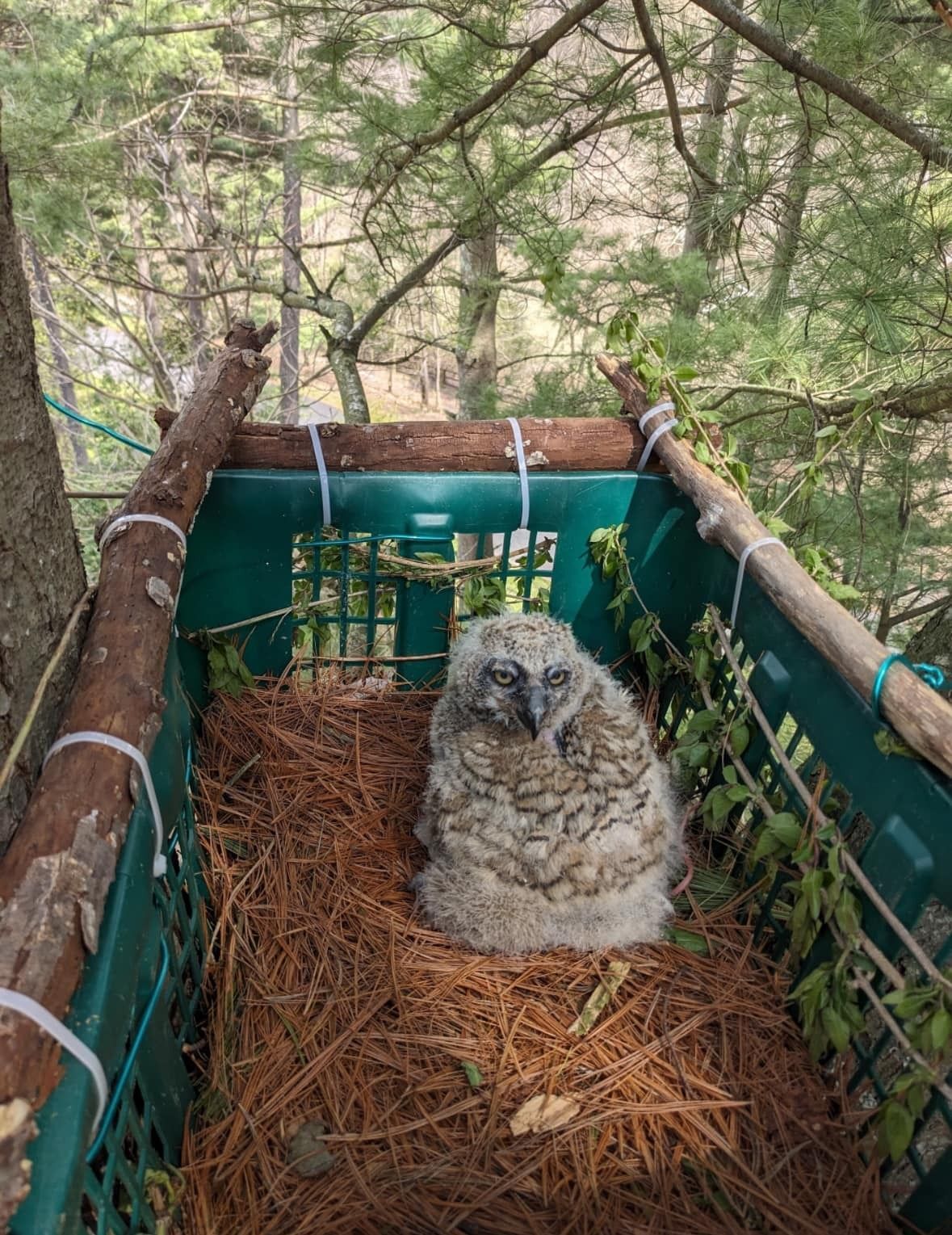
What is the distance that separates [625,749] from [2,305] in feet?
5.00

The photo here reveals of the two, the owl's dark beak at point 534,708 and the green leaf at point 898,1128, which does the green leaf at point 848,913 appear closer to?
the green leaf at point 898,1128

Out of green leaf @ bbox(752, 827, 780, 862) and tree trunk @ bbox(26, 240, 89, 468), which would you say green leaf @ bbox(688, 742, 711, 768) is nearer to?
green leaf @ bbox(752, 827, 780, 862)

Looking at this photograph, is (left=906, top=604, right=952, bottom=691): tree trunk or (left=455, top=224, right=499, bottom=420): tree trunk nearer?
(left=906, top=604, right=952, bottom=691): tree trunk

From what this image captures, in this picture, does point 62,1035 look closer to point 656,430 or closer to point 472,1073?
point 472,1073

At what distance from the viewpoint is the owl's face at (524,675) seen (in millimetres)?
1830

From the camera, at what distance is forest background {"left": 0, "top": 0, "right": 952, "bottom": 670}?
2.67m

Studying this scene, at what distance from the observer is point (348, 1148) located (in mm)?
1527

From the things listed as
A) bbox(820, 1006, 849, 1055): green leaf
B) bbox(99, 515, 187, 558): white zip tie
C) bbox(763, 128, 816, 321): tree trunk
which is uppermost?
bbox(763, 128, 816, 321): tree trunk

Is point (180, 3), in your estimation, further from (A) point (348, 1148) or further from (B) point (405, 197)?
(A) point (348, 1148)

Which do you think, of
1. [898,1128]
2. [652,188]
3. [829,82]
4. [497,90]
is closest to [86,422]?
[497,90]

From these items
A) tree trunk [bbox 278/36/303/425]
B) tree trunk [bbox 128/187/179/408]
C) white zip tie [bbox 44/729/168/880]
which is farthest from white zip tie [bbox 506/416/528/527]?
tree trunk [bbox 128/187/179/408]

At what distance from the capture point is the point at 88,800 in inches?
44.8

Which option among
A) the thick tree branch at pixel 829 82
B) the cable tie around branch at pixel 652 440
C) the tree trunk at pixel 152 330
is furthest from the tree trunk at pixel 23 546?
the tree trunk at pixel 152 330

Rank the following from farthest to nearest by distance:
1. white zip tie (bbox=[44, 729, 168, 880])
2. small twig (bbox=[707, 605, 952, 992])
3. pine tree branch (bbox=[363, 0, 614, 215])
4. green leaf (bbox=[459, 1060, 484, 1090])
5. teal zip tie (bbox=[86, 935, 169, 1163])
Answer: pine tree branch (bbox=[363, 0, 614, 215])
green leaf (bbox=[459, 1060, 484, 1090])
small twig (bbox=[707, 605, 952, 992])
white zip tie (bbox=[44, 729, 168, 880])
teal zip tie (bbox=[86, 935, 169, 1163])
